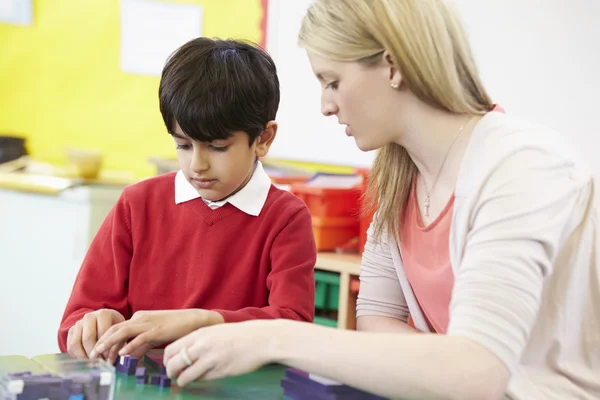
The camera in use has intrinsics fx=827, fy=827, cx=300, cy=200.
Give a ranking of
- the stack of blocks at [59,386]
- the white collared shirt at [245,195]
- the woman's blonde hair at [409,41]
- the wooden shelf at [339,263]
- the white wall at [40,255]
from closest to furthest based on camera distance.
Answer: the stack of blocks at [59,386] → the woman's blonde hair at [409,41] → the white collared shirt at [245,195] → the wooden shelf at [339,263] → the white wall at [40,255]

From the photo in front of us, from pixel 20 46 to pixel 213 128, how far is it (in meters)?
2.39

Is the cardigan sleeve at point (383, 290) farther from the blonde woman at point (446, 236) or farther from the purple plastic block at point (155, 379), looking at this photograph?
the purple plastic block at point (155, 379)

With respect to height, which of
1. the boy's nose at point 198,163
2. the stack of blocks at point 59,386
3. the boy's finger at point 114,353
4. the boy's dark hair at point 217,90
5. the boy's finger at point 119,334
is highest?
the boy's dark hair at point 217,90

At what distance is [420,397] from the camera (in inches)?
37.0

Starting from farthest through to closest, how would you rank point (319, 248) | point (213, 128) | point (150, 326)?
point (319, 248)
point (213, 128)
point (150, 326)

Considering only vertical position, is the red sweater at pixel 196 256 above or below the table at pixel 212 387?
above

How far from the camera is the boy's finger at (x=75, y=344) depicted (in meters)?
1.23

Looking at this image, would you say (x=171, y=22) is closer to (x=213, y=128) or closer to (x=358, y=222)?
(x=358, y=222)

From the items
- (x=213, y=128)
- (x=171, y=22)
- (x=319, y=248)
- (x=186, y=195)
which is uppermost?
(x=171, y=22)

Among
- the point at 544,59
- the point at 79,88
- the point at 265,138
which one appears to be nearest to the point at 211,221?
the point at 265,138

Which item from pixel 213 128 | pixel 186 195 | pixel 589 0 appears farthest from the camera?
pixel 589 0

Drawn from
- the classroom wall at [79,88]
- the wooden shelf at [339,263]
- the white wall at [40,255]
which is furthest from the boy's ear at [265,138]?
the classroom wall at [79,88]

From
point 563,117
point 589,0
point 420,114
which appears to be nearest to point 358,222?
point 563,117

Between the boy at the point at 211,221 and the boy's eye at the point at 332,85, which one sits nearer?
the boy's eye at the point at 332,85
